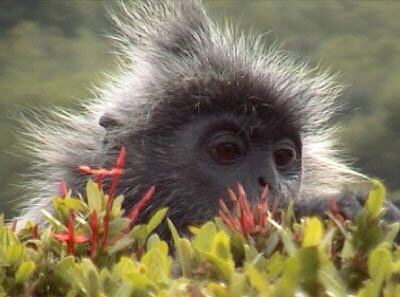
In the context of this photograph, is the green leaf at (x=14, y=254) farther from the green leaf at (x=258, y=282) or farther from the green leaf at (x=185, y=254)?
the green leaf at (x=258, y=282)

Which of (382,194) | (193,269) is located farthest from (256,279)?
(382,194)

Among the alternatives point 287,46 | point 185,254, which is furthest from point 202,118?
point 287,46

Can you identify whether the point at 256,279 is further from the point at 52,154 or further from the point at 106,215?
the point at 52,154

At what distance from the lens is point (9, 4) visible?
13211 millimetres

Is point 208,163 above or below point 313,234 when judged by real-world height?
above

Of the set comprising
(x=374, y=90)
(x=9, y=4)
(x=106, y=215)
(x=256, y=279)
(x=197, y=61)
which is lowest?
(x=256, y=279)

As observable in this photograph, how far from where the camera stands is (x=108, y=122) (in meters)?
7.04

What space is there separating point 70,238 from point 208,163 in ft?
11.8

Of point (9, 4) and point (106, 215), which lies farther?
point (9, 4)

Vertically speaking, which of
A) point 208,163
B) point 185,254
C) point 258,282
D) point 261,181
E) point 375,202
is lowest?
point 258,282

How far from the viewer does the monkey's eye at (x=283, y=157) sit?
22.4 feet

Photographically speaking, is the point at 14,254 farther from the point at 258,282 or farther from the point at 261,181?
the point at 261,181

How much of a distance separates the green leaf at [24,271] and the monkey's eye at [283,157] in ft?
12.7

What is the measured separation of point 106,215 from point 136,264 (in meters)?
0.24
